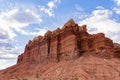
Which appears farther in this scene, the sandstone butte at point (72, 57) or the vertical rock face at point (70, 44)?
the vertical rock face at point (70, 44)

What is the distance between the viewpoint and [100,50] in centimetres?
10712

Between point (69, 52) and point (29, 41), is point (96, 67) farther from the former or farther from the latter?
point (29, 41)

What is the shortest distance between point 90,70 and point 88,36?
96.0 ft

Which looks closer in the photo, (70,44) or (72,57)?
(72,57)

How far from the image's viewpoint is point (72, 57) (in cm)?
10581

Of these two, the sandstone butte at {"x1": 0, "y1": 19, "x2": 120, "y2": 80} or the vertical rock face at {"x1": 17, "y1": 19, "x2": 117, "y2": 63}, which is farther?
the vertical rock face at {"x1": 17, "y1": 19, "x2": 117, "y2": 63}

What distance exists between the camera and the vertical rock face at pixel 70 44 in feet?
353

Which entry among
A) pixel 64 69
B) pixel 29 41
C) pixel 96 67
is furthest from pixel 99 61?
pixel 29 41

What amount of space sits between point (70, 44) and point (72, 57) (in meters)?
6.62

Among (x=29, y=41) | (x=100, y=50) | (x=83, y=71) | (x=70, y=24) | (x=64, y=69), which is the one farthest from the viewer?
(x=29, y=41)

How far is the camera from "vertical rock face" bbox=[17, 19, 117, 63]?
107569 mm

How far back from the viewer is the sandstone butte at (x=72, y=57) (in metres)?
89.0

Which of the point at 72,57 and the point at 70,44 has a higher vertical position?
the point at 70,44

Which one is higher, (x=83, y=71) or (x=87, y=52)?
(x=87, y=52)
